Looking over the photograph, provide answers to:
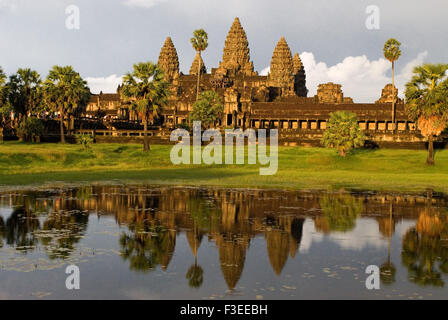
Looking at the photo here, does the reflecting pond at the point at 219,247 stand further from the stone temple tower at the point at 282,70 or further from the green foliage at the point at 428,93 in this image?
the stone temple tower at the point at 282,70

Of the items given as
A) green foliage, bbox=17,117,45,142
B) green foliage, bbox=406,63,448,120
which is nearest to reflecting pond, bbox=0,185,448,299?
green foliage, bbox=406,63,448,120

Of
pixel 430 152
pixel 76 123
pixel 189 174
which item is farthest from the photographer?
pixel 76 123

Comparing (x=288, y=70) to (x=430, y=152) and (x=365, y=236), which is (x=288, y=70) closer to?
(x=430, y=152)

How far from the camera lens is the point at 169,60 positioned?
183125 mm

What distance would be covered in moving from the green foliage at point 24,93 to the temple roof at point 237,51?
97.3 metres

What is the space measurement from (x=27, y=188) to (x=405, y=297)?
2777 cm

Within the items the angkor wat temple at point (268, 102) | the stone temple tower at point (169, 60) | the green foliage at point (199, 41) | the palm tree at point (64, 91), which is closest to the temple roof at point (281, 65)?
the angkor wat temple at point (268, 102)

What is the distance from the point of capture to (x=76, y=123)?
100 m

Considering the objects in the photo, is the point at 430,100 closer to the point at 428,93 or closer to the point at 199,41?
the point at 428,93

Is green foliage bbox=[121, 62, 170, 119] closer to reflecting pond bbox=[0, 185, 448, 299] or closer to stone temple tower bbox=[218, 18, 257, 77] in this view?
reflecting pond bbox=[0, 185, 448, 299]

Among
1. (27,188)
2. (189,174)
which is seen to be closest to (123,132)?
(189,174)

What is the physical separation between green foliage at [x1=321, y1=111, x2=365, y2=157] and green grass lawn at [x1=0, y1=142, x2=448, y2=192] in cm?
140

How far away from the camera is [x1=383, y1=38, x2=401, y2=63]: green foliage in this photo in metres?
94.4

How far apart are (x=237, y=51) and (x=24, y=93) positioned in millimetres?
103464
